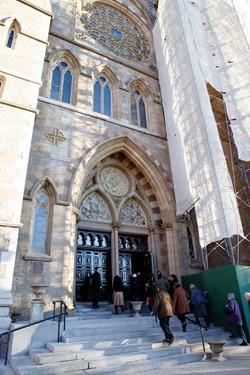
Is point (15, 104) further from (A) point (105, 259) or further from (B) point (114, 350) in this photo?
(B) point (114, 350)

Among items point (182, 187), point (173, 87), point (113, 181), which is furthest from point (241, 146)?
point (113, 181)

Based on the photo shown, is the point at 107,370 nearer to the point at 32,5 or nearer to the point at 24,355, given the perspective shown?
the point at 24,355

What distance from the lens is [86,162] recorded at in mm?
10203

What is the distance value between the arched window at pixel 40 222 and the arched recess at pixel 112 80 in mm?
5672

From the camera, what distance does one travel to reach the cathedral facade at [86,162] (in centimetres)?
793

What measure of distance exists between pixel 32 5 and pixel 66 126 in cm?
499

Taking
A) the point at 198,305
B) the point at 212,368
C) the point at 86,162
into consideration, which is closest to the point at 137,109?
the point at 86,162

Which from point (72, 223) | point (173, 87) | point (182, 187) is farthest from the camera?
point (173, 87)

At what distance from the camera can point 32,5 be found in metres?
10.5

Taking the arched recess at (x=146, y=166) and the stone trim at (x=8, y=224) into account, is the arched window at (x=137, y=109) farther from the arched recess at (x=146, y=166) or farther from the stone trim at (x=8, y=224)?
the stone trim at (x=8, y=224)

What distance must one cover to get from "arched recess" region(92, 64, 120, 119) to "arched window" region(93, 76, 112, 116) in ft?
0.66

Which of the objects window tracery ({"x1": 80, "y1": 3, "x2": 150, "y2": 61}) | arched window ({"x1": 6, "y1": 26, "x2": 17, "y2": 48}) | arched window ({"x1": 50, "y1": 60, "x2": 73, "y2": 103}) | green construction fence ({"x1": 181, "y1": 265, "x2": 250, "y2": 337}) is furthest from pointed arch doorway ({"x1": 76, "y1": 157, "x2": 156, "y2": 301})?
window tracery ({"x1": 80, "y1": 3, "x2": 150, "y2": 61})

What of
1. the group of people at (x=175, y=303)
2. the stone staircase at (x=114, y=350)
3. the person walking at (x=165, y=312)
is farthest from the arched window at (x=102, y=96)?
the stone staircase at (x=114, y=350)

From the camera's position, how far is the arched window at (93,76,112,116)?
12.5 metres
